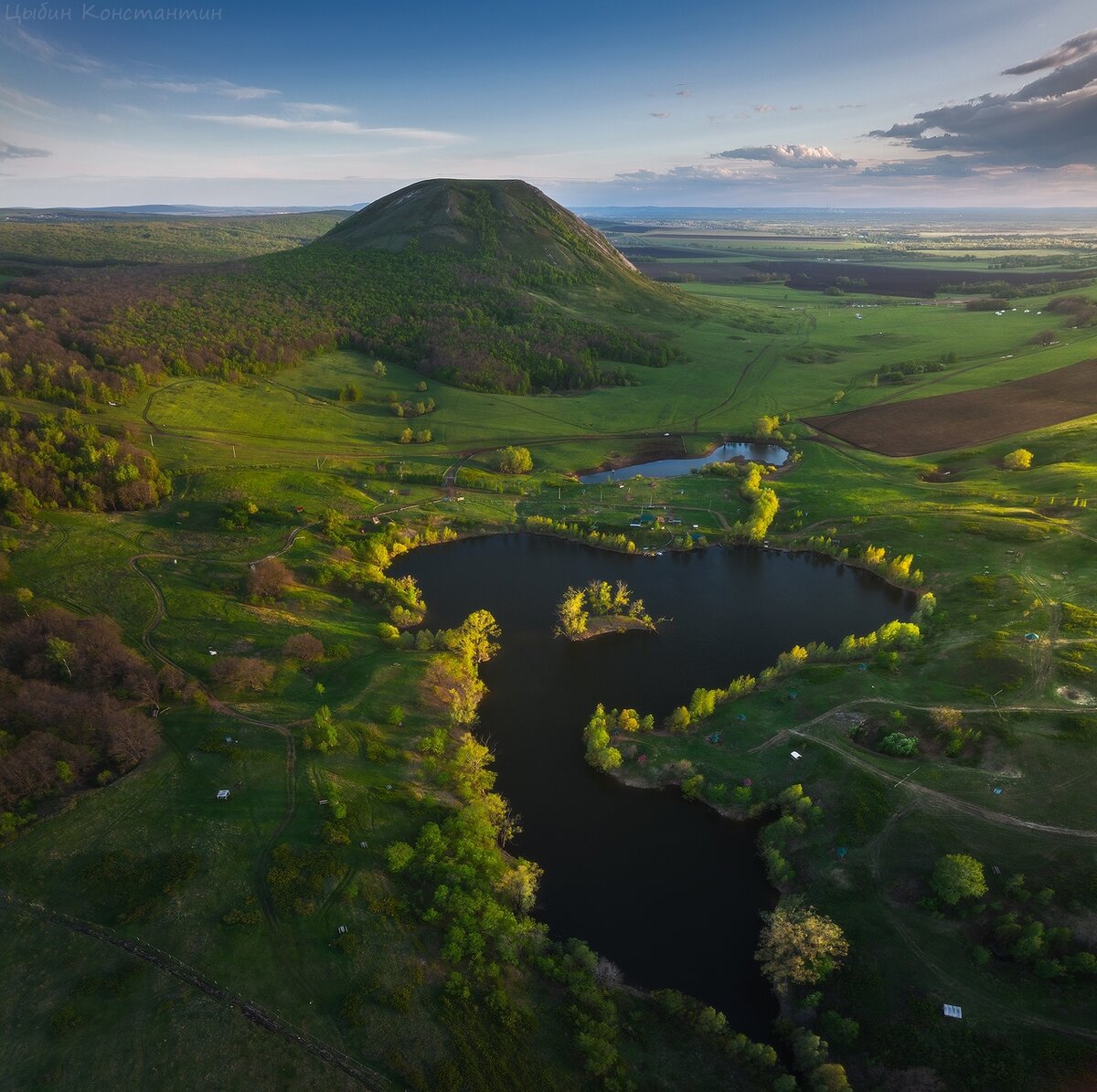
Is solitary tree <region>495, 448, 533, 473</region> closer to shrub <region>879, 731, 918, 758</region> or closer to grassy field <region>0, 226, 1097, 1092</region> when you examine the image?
grassy field <region>0, 226, 1097, 1092</region>

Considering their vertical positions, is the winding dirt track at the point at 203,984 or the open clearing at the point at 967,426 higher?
the open clearing at the point at 967,426

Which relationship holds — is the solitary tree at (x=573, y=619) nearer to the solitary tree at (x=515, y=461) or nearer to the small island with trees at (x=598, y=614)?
the small island with trees at (x=598, y=614)

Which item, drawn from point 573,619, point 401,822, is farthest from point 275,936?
point 573,619

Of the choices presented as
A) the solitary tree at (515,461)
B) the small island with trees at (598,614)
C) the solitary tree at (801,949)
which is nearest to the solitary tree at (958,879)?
the solitary tree at (801,949)

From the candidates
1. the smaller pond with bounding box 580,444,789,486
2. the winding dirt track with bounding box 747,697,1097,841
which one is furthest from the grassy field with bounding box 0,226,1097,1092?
the smaller pond with bounding box 580,444,789,486

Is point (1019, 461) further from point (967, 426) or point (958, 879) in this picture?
point (958, 879)

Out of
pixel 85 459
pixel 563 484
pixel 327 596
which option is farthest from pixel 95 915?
pixel 563 484
